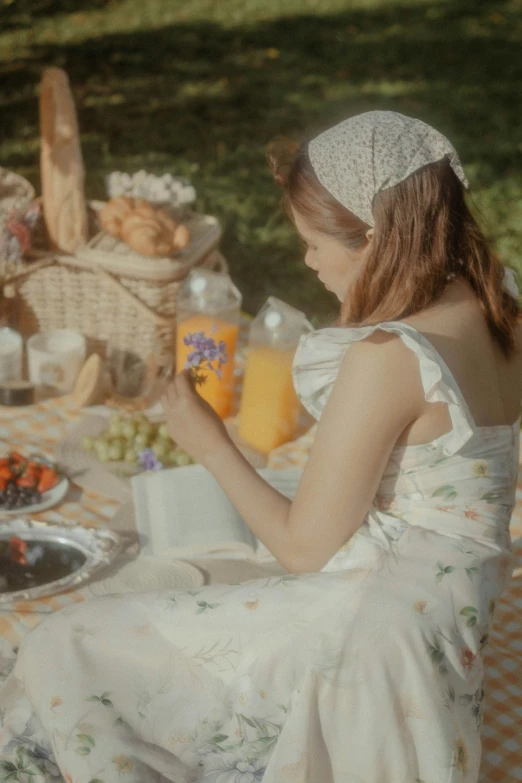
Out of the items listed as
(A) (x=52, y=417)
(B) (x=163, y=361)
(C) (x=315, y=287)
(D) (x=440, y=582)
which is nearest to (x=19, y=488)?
(A) (x=52, y=417)

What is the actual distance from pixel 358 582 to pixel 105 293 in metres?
1.34

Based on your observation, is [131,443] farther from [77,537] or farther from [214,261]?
[214,261]

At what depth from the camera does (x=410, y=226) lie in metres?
1.42

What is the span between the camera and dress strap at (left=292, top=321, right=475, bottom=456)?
1.34m

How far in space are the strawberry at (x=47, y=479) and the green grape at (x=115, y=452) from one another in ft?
0.45

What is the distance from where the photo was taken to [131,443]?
2.17 m

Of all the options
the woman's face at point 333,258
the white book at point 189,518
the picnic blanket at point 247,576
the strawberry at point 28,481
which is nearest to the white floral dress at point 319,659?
the woman's face at point 333,258

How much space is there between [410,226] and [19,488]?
3.34ft

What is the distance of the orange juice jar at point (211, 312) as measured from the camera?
2.39 metres

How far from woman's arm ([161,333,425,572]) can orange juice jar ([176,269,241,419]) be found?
907mm

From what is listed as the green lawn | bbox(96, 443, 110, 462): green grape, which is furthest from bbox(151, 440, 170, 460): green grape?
the green lawn

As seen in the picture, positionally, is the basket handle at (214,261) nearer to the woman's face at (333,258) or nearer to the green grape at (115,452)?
the green grape at (115,452)

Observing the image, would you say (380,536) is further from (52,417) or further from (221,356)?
(52,417)

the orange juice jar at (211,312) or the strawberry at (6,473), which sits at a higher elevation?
the orange juice jar at (211,312)
